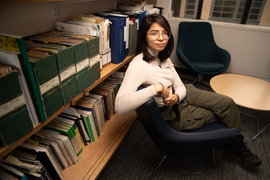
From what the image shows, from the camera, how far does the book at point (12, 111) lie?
68 centimetres

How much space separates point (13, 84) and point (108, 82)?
1.18 m

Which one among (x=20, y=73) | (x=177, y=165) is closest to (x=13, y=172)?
(x=20, y=73)

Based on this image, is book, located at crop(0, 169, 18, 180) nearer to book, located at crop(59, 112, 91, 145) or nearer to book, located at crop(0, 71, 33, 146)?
book, located at crop(0, 71, 33, 146)

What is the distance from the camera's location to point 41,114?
90 centimetres

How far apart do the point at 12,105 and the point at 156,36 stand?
1008 mm

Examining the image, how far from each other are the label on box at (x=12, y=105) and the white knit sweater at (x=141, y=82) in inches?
22.9

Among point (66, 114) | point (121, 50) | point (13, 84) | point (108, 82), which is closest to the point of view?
point (13, 84)

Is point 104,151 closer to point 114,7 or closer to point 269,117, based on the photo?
point 114,7

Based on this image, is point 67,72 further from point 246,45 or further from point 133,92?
point 246,45

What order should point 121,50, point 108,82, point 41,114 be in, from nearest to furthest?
point 41,114, point 121,50, point 108,82

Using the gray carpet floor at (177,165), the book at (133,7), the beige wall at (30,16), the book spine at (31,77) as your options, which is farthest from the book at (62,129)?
the book at (133,7)

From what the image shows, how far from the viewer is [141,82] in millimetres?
1272

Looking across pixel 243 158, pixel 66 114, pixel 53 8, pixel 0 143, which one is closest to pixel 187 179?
pixel 243 158

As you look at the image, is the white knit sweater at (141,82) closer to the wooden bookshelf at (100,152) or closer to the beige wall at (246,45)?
the wooden bookshelf at (100,152)
